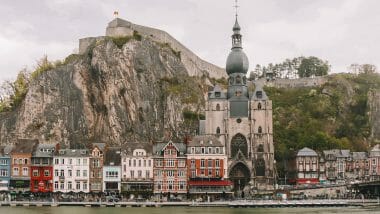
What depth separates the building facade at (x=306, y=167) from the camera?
107750 millimetres

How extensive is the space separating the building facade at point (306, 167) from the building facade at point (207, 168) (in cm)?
1853

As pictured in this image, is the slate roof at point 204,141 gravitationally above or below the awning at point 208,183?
above

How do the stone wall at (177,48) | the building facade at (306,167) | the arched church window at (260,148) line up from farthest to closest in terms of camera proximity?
1. the stone wall at (177,48)
2. the building facade at (306,167)
3. the arched church window at (260,148)

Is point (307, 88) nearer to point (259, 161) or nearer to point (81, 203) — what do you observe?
point (259, 161)

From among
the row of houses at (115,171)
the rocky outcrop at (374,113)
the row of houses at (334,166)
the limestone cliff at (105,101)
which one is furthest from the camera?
the rocky outcrop at (374,113)

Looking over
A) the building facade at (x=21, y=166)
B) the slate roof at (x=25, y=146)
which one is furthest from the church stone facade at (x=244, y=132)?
the building facade at (x=21, y=166)

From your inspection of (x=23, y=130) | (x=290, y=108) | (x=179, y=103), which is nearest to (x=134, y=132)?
(x=179, y=103)

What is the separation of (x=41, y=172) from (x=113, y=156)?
10440 mm

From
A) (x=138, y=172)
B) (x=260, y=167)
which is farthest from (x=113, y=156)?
(x=260, y=167)

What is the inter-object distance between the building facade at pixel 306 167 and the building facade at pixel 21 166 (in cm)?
4384

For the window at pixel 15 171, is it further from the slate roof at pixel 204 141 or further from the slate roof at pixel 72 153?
the slate roof at pixel 204 141

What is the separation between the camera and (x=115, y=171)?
9200cm

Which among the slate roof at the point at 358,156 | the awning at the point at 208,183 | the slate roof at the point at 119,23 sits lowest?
the awning at the point at 208,183

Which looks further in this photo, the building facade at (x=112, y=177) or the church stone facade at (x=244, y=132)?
the church stone facade at (x=244, y=132)
